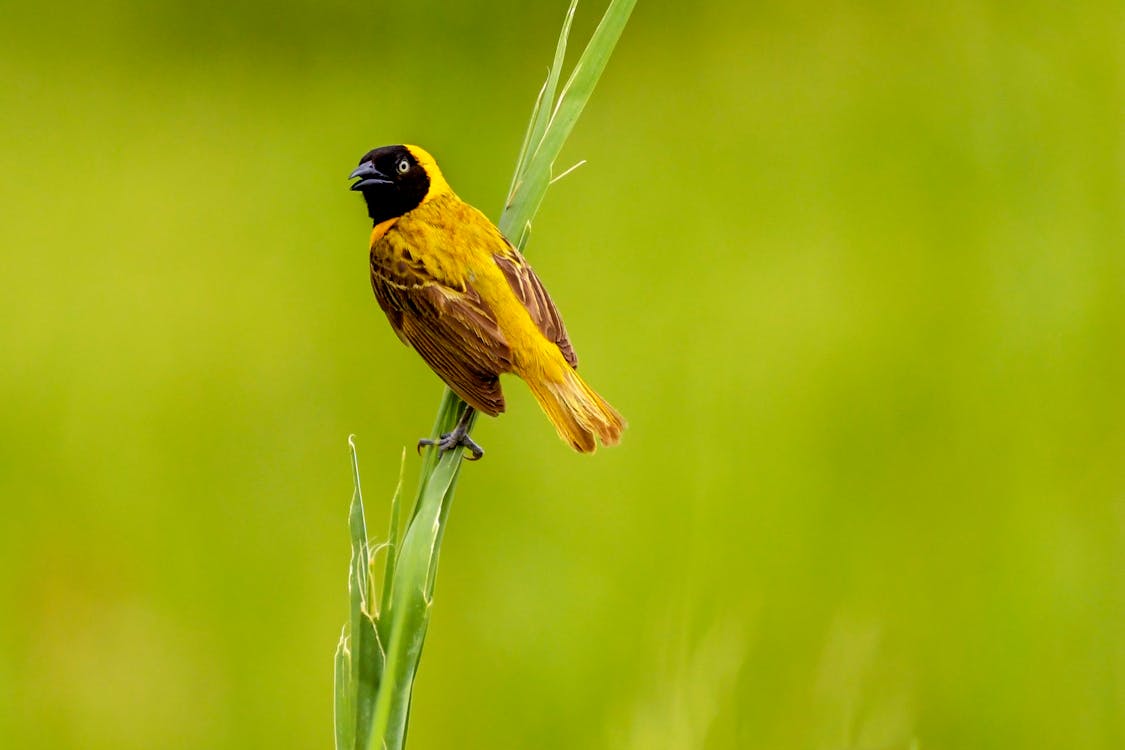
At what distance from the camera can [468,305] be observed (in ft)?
8.34

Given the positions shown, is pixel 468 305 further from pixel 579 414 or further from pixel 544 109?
pixel 544 109

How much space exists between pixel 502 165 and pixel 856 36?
192cm

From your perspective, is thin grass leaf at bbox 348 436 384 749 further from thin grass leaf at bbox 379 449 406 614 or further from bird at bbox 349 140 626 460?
bird at bbox 349 140 626 460

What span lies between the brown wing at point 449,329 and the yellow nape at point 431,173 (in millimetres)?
269

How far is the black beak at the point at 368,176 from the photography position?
270 centimetres

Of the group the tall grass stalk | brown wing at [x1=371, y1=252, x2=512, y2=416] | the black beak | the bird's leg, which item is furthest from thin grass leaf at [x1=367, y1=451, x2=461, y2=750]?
the black beak

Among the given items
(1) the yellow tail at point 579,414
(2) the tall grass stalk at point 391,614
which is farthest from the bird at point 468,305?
(2) the tall grass stalk at point 391,614

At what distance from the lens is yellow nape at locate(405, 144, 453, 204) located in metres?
3.00

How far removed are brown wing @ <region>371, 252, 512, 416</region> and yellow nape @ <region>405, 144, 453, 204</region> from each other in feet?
0.88

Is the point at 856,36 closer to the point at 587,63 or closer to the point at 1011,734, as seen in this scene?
the point at 1011,734

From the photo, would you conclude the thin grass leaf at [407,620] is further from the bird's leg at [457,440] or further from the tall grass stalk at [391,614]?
the bird's leg at [457,440]

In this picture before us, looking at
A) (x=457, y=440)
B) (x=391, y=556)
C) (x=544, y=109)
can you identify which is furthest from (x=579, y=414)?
(x=391, y=556)

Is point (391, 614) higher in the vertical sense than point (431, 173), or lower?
lower

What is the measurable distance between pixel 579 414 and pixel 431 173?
1.04 m
